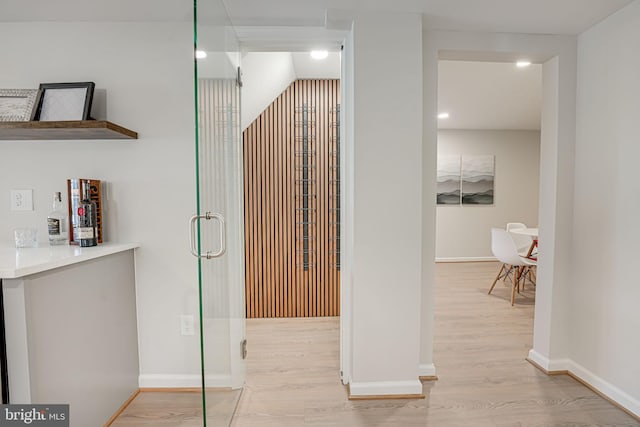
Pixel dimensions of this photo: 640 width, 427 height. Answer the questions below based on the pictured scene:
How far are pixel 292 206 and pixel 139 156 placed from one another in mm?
1583

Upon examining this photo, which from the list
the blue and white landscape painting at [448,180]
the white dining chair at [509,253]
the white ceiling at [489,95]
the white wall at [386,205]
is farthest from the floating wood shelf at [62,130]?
the blue and white landscape painting at [448,180]

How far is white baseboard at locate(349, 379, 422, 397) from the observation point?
201cm

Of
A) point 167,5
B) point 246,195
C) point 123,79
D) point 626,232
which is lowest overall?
point 626,232

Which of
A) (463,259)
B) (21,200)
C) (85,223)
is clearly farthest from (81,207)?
(463,259)

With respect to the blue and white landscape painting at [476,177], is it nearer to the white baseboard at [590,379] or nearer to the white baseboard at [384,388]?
the white baseboard at [590,379]

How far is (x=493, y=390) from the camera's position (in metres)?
2.10

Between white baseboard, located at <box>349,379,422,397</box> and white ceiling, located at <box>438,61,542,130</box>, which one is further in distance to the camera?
white ceiling, located at <box>438,61,542,130</box>

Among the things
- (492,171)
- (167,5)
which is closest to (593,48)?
(167,5)

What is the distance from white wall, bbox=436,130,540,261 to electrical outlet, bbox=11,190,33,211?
557cm

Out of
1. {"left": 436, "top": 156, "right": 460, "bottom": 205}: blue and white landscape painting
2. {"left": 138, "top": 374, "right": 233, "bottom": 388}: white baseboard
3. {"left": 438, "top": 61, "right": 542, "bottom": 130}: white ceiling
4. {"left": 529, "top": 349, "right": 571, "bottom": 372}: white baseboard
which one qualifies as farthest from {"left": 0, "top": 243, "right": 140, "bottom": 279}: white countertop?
{"left": 436, "top": 156, "right": 460, "bottom": 205}: blue and white landscape painting

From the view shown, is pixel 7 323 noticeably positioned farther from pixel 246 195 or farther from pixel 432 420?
pixel 246 195

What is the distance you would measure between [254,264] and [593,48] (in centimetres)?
313

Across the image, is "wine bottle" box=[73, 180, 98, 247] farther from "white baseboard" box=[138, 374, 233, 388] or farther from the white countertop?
"white baseboard" box=[138, 374, 233, 388]

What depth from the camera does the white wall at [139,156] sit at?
1.99 m
